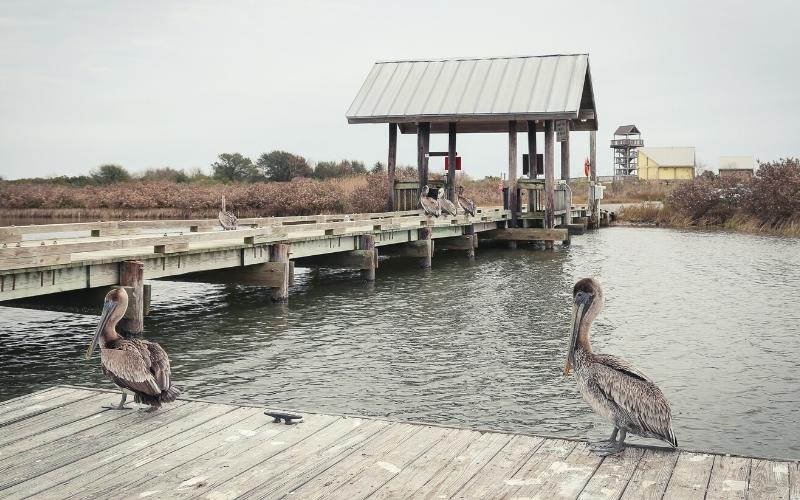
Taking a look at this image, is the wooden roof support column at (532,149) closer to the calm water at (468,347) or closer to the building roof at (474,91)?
the building roof at (474,91)

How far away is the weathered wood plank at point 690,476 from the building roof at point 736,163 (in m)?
109

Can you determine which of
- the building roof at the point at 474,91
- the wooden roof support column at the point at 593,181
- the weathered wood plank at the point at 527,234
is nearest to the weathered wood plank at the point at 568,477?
the building roof at the point at 474,91

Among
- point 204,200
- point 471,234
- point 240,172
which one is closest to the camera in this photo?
point 471,234

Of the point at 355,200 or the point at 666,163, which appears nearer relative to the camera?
the point at 355,200

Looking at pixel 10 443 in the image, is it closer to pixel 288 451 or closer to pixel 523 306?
pixel 288 451

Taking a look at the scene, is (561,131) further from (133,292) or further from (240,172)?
(240,172)

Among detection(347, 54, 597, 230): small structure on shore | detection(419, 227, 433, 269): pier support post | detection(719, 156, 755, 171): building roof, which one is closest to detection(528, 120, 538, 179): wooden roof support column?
detection(347, 54, 597, 230): small structure on shore

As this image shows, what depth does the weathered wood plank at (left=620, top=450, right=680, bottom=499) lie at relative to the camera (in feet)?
17.3

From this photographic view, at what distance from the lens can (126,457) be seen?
5.99 metres

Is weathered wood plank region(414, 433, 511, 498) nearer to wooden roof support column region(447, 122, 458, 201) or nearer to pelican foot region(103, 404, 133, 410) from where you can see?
pelican foot region(103, 404, 133, 410)

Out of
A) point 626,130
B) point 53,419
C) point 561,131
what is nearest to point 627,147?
point 626,130

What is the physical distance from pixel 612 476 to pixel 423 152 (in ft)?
89.9

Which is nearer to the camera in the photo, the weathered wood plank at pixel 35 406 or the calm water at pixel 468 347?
the weathered wood plank at pixel 35 406

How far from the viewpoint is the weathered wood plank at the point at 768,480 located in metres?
5.25
